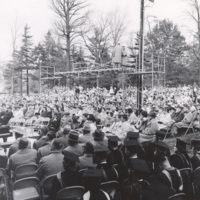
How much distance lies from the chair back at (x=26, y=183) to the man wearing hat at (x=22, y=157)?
1031mm

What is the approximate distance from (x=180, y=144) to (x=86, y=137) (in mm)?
3100

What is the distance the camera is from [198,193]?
4.96 m

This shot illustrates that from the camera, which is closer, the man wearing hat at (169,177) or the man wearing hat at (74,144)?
the man wearing hat at (169,177)

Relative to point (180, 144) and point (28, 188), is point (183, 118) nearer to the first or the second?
point (180, 144)

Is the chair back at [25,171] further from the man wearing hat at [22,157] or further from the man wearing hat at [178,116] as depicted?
the man wearing hat at [178,116]

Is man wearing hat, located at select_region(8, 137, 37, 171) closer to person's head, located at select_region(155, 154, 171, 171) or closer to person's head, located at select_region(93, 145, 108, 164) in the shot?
person's head, located at select_region(93, 145, 108, 164)

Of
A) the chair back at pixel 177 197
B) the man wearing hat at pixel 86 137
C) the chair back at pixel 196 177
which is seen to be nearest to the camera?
the chair back at pixel 177 197

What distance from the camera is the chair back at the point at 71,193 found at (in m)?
3.92

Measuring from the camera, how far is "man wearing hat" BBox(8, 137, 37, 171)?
19.0ft

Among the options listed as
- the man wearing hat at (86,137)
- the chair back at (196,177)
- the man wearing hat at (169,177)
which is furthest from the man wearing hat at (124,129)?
the man wearing hat at (169,177)

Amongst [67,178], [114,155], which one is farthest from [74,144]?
[67,178]

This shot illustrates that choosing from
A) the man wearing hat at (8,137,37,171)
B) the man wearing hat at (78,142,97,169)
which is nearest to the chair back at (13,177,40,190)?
the man wearing hat at (78,142,97,169)

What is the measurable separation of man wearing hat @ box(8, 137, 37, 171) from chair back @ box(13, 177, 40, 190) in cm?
103

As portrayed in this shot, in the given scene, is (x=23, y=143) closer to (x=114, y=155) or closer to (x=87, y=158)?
(x=87, y=158)
